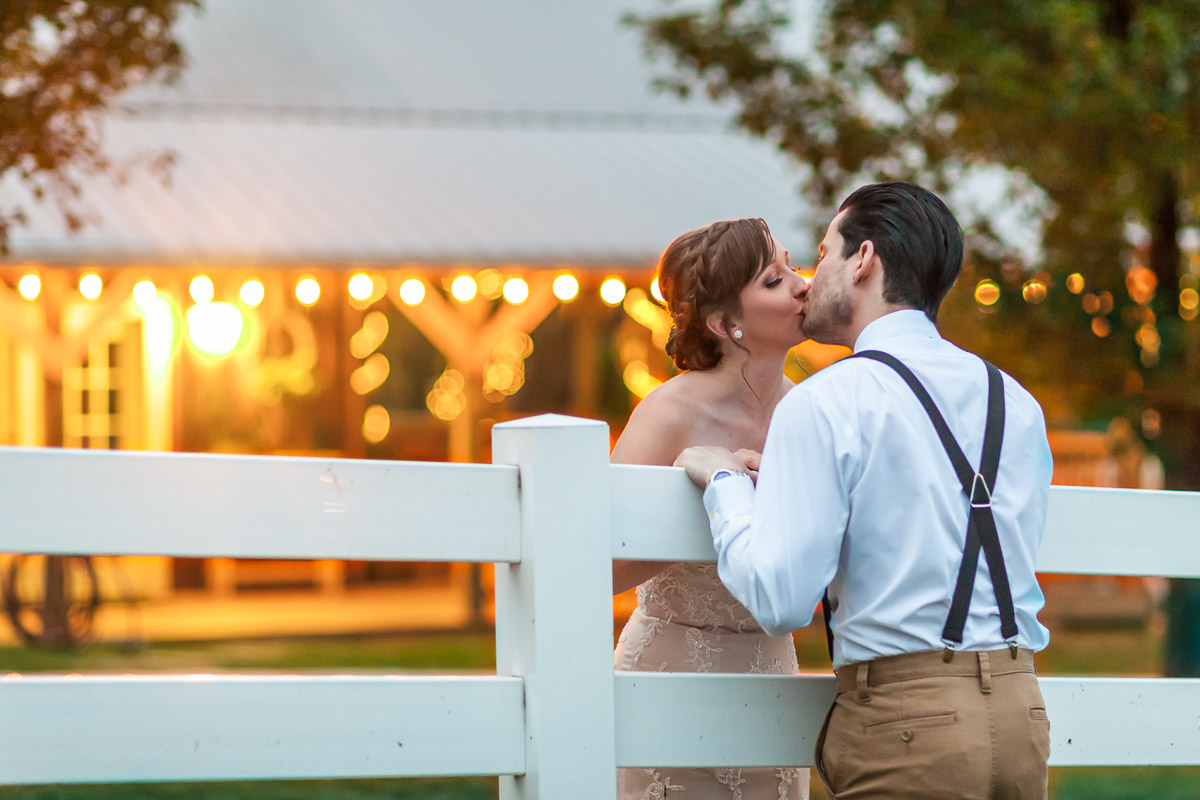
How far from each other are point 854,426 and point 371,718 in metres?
0.87

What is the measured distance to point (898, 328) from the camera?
193cm

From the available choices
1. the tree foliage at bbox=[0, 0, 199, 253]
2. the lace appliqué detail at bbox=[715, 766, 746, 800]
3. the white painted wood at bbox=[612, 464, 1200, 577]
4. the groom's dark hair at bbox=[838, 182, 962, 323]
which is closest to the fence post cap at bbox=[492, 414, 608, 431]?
the white painted wood at bbox=[612, 464, 1200, 577]

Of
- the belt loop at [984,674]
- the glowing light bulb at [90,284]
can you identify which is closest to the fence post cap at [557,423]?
the belt loop at [984,674]

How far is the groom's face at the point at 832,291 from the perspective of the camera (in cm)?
201

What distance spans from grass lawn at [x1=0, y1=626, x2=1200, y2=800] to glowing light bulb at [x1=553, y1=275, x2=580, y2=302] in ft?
9.51

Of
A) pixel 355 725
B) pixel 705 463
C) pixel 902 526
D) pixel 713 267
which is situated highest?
pixel 713 267

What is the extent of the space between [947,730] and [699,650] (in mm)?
882

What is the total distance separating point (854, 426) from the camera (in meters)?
1.77

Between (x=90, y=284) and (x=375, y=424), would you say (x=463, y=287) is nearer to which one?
(x=90, y=284)

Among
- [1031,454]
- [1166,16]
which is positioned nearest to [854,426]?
[1031,454]

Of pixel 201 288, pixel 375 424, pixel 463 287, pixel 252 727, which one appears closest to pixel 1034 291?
pixel 463 287

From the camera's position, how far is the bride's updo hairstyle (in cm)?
261

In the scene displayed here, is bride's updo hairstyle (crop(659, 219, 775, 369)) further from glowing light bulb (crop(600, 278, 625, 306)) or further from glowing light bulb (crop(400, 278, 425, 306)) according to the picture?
glowing light bulb (crop(400, 278, 425, 306))

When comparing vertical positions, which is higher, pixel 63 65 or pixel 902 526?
pixel 63 65
